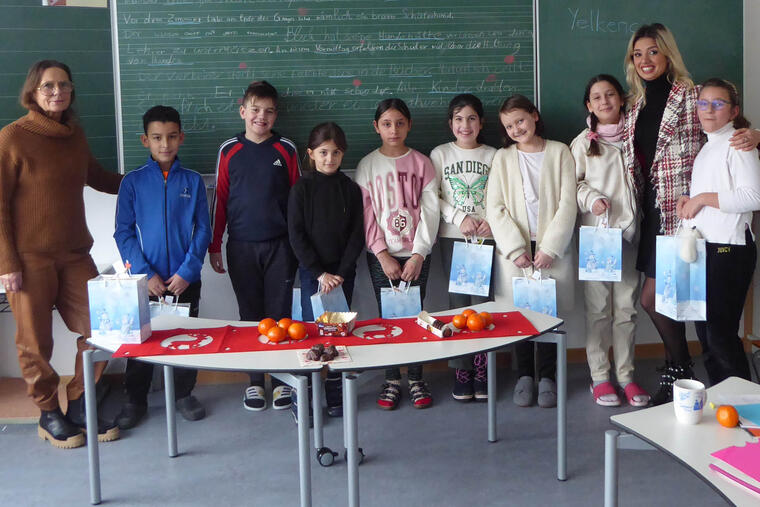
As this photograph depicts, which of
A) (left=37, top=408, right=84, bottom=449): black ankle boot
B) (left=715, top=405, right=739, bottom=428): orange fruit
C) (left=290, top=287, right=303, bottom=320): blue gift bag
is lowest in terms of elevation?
(left=37, top=408, right=84, bottom=449): black ankle boot

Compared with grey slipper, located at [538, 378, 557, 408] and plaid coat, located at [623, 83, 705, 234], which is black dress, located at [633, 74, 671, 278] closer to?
plaid coat, located at [623, 83, 705, 234]

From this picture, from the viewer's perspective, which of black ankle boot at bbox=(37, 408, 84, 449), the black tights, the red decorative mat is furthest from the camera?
the black tights

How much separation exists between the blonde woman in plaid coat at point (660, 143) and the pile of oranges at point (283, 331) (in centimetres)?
177

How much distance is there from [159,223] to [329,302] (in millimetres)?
883

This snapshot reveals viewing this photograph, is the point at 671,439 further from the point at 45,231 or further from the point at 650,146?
the point at 45,231

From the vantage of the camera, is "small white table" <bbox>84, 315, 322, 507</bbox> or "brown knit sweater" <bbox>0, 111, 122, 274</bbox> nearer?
"small white table" <bbox>84, 315, 322, 507</bbox>

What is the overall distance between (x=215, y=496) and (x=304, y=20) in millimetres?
2317

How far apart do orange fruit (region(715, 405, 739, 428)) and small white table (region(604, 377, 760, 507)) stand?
1cm

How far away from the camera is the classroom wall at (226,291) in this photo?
3.74 metres

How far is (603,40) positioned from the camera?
12.3 feet

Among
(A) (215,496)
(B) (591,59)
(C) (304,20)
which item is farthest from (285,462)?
(B) (591,59)

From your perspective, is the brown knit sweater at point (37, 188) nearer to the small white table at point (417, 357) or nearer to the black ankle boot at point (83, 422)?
the black ankle boot at point (83, 422)

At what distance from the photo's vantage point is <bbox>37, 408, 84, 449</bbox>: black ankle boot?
3.02 m

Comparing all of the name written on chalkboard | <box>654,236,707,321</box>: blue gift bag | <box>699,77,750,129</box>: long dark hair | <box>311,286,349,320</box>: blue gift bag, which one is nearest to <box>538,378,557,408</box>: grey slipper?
<box>654,236,707,321</box>: blue gift bag
